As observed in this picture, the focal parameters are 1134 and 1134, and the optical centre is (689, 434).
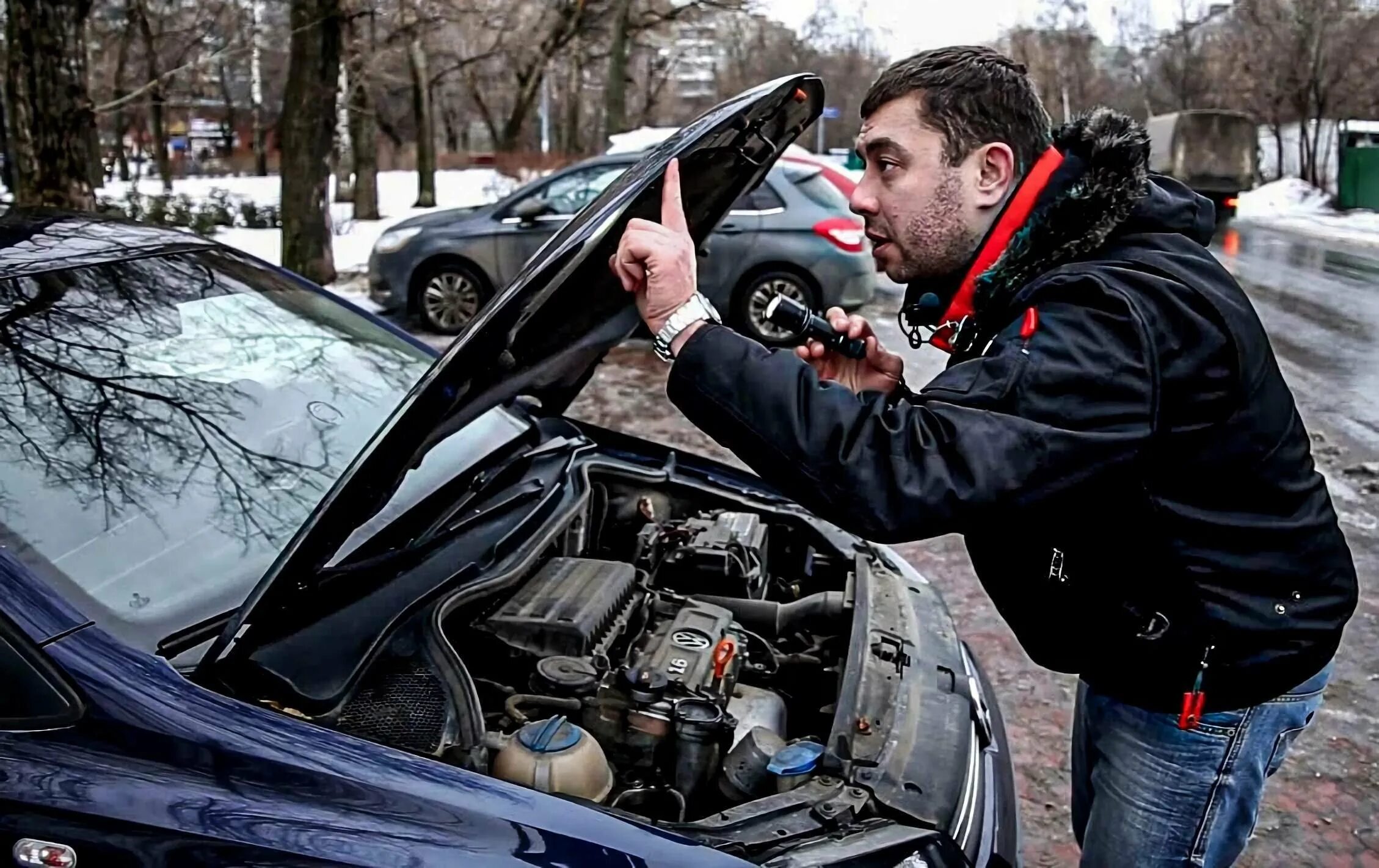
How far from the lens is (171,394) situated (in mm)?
2578

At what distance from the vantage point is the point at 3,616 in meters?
1.78

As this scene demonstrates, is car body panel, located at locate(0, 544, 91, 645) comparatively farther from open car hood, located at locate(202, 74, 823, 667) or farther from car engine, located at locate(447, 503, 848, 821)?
car engine, located at locate(447, 503, 848, 821)

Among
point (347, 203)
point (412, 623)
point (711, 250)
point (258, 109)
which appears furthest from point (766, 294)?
point (258, 109)

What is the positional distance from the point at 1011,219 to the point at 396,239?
8.94m

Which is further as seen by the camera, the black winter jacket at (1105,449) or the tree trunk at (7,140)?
the tree trunk at (7,140)

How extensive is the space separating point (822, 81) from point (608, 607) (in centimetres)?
123

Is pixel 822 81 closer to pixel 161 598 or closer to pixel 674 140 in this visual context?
pixel 674 140

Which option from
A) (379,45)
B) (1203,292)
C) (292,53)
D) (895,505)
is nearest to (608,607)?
(895,505)

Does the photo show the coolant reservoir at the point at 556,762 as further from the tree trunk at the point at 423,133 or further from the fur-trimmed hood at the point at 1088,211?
the tree trunk at the point at 423,133

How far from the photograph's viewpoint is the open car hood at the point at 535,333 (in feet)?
6.31

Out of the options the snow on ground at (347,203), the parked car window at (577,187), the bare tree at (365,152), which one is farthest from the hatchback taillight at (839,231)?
the bare tree at (365,152)

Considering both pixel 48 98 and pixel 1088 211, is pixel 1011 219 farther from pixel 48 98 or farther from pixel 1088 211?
pixel 48 98

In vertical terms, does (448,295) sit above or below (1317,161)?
below

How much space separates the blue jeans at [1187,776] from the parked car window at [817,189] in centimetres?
787
